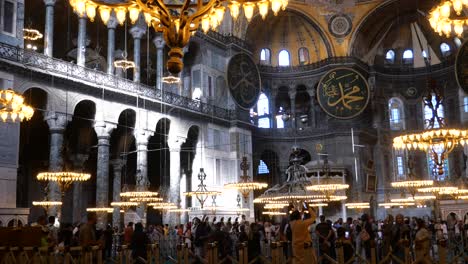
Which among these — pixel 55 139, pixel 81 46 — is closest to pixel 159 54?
pixel 81 46

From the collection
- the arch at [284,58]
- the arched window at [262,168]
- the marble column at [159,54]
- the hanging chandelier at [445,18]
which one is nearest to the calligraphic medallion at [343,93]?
the arch at [284,58]

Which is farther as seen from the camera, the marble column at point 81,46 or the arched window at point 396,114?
the arched window at point 396,114

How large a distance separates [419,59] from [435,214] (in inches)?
349

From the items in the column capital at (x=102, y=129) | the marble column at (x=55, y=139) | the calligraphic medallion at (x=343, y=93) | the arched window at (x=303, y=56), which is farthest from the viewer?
the arched window at (x=303, y=56)

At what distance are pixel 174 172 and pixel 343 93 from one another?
Result: 26.0ft

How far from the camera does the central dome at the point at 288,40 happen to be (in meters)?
25.9

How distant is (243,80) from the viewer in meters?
21.4

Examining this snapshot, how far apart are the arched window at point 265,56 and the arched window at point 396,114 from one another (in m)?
6.78

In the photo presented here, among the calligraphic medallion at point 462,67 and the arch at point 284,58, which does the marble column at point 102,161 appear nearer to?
the arch at point 284,58

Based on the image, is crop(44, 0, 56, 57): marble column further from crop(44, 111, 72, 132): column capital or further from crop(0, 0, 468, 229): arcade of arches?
crop(44, 111, 72, 132): column capital

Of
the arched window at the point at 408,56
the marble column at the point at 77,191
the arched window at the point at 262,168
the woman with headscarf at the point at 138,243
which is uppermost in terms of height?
the arched window at the point at 408,56

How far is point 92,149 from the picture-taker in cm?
2097

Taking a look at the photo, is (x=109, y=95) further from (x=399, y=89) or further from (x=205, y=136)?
(x=399, y=89)

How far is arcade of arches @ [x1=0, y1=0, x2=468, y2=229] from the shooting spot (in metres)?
15.7
